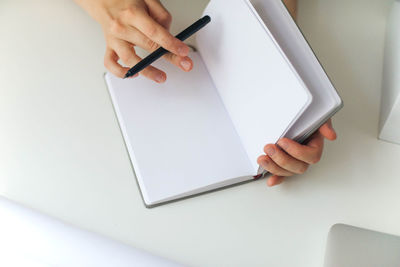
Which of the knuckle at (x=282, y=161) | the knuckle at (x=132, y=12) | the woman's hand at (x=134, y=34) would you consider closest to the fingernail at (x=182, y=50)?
the woman's hand at (x=134, y=34)

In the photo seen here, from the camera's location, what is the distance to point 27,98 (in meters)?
0.70

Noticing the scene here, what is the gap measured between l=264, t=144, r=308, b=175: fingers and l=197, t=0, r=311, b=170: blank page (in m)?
0.01

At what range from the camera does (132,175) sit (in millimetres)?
637

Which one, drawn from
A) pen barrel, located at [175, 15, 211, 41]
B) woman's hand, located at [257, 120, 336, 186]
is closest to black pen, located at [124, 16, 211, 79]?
pen barrel, located at [175, 15, 211, 41]

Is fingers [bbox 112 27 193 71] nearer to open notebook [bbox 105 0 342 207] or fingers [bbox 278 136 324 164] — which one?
open notebook [bbox 105 0 342 207]

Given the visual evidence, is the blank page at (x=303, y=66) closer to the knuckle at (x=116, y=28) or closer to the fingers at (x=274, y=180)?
the fingers at (x=274, y=180)

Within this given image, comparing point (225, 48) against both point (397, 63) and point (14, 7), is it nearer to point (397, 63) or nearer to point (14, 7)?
point (397, 63)

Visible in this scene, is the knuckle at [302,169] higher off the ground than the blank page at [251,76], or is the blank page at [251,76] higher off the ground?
the blank page at [251,76]

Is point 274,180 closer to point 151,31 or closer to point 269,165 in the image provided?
point 269,165

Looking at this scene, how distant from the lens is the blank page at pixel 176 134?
24.4 inches

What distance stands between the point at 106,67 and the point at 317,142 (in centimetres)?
36

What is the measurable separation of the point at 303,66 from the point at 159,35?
22 centimetres

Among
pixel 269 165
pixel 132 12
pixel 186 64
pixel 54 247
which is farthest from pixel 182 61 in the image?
pixel 54 247

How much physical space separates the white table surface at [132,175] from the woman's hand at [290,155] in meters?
0.04
